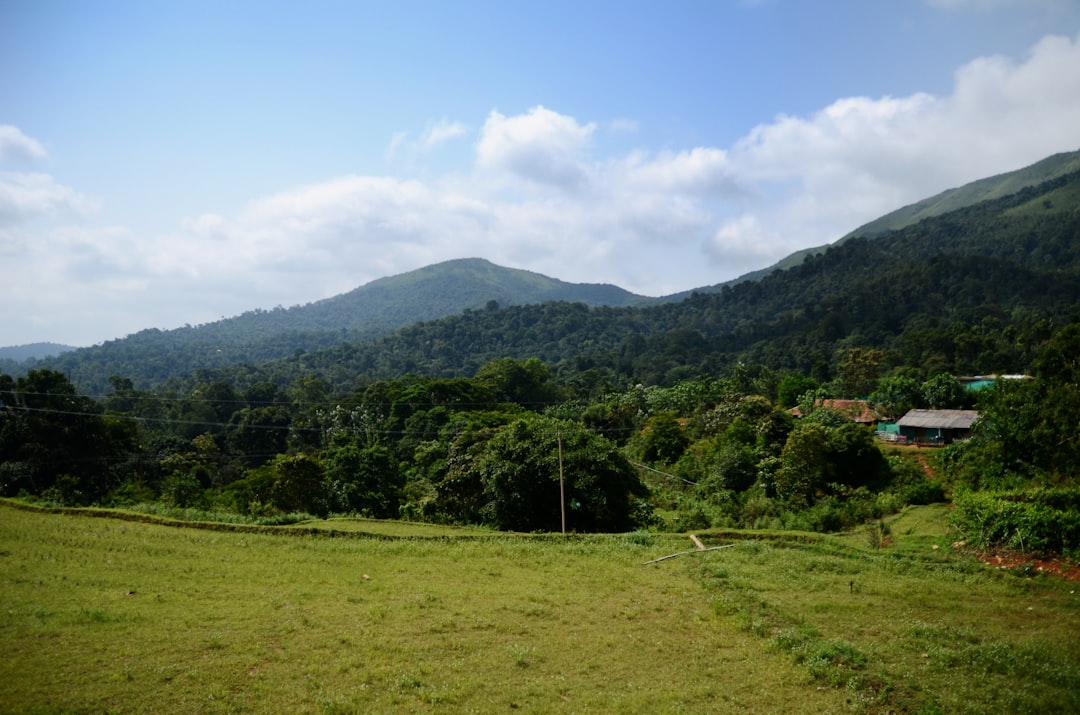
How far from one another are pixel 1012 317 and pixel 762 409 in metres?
83.4

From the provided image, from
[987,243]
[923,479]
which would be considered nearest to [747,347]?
[987,243]

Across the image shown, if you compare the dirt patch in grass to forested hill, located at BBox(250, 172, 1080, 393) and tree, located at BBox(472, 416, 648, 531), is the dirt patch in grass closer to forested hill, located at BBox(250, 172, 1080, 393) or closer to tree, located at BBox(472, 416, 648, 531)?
tree, located at BBox(472, 416, 648, 531)

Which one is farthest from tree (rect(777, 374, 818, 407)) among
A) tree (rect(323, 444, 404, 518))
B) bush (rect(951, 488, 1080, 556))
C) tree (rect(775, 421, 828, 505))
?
bush (rect(951, 488, 1080, 556))

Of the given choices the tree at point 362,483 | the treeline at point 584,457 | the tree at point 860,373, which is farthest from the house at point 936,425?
the tree at point 362,483

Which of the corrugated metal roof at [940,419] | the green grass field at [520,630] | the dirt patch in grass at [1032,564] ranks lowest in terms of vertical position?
the dirt patch in grass at [1032,564]

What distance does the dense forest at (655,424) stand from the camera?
1061 inches

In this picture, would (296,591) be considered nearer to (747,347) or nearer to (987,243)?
(747,347)

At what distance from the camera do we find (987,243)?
547ft

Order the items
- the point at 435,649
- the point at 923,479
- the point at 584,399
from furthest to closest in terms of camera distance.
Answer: the point at 584,399
the point at 923,479
the point at 435,649

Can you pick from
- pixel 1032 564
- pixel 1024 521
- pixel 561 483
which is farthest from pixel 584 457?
pixel 1032 564

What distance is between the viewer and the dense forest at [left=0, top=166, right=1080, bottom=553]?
26953 millimetres

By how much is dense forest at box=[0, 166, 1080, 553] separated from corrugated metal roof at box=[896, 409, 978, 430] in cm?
389

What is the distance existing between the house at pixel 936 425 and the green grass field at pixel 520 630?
89.3 feet

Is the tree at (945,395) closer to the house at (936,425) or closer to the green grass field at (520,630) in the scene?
the house at (936,425)
